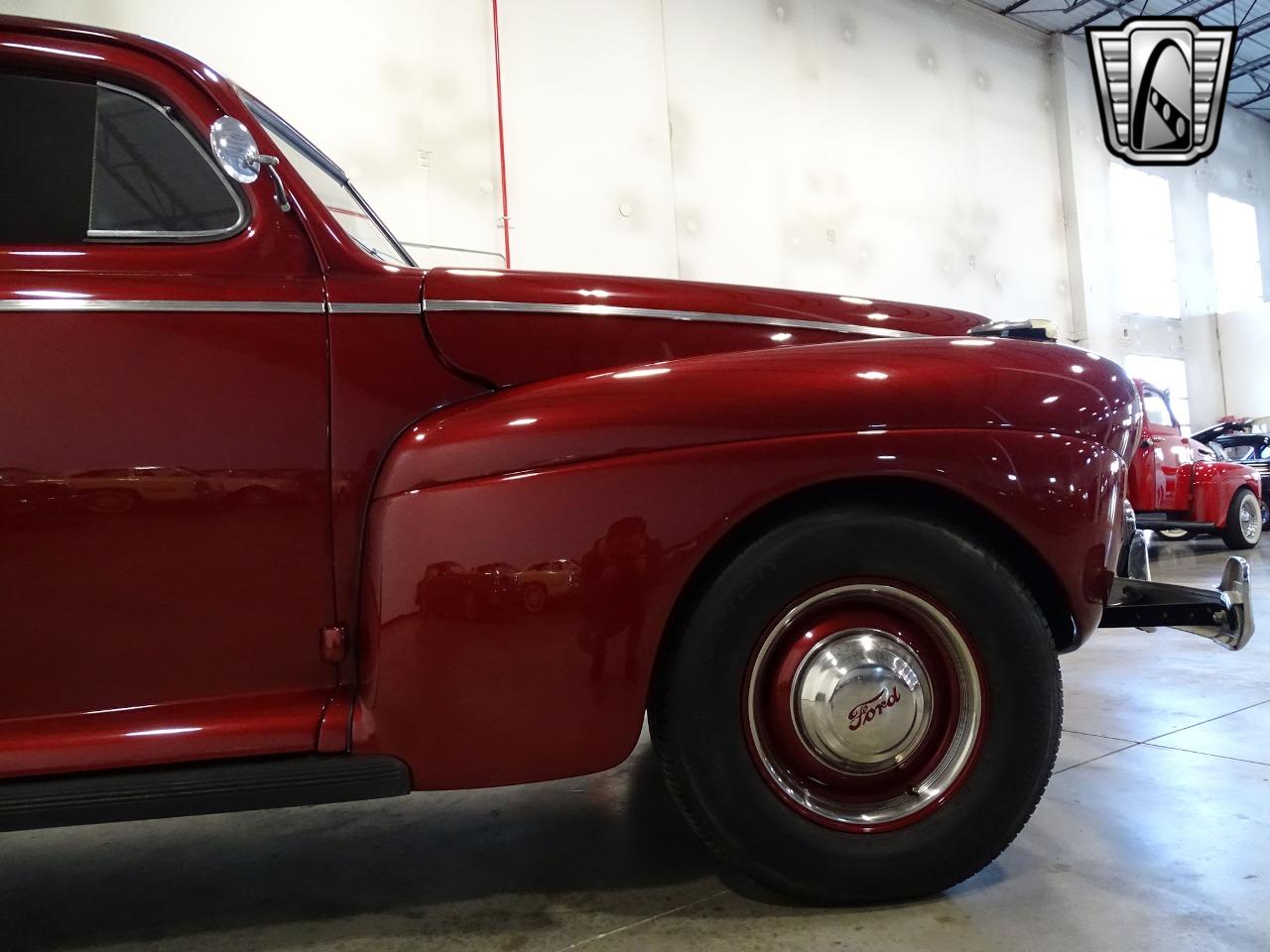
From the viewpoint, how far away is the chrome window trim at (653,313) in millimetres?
1611

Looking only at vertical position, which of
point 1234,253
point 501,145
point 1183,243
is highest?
point 1234,253

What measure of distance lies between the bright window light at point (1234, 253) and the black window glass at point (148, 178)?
61.4ft

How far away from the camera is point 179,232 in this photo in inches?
62.4

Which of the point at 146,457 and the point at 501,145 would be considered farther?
the point at 501,145

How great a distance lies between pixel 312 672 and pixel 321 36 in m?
7.09

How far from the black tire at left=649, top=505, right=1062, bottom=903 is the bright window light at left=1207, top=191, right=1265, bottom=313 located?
18.2 meters

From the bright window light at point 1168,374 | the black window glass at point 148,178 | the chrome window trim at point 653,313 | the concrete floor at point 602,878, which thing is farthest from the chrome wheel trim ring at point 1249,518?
the black window glass at point 148,178

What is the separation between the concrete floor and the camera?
145cm

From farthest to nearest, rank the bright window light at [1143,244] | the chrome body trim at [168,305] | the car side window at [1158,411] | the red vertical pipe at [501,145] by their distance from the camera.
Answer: the bright window light at [1143,244]
the car side window at [1158,411]
the red vertical pipe at [501,145]
the chrome body trim at [168,305]

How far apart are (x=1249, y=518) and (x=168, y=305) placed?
947 centimetres

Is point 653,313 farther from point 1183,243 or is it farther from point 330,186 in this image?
point 1183,243

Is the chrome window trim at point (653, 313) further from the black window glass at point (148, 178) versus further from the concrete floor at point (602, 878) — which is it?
the concrete floor at point (602, 878)

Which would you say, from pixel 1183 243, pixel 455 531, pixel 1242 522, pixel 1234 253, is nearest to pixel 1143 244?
pixel 1183 243

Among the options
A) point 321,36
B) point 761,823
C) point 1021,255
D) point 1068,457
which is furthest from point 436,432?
point 1021,255
